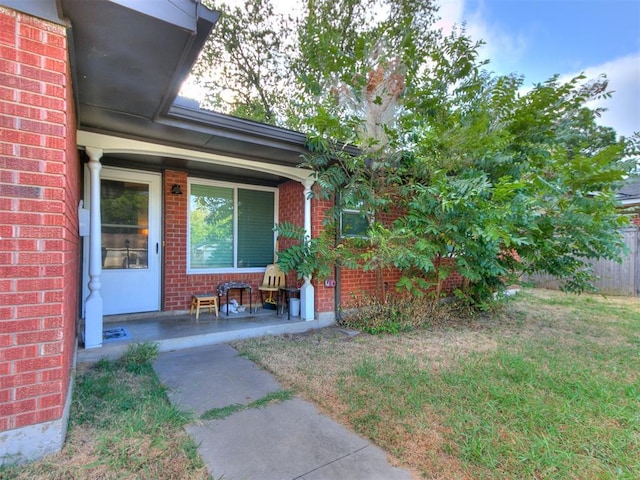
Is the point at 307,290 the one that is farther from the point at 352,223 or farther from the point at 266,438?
the point at 266,438

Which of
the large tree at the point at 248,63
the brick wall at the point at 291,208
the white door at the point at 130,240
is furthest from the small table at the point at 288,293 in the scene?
the large tree at the point at 248,63

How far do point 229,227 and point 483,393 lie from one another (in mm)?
4544

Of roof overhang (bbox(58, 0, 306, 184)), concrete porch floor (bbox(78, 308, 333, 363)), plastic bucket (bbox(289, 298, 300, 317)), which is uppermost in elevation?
roof overhang (bbox(58, 0, 306, 184))

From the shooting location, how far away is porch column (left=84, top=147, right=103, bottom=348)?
3.59 meters

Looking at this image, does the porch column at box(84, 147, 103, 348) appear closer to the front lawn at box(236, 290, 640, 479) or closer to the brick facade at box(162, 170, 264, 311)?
the brick facade at box(162, 170, 264, 311)

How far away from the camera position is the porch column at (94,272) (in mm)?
3594

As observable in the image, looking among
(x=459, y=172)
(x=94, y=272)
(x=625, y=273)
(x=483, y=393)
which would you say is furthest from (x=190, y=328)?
(x=625, y=273)

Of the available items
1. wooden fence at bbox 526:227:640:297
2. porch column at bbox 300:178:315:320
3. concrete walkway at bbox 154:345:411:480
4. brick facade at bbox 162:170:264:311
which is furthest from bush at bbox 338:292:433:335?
wooden fence at bbox 526:227:640:297

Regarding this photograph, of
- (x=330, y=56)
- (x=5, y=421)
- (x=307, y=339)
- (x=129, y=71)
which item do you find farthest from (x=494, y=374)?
(x=330, y=56)

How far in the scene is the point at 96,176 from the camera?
3.77 metres

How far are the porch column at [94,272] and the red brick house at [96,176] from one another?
14 millimetres

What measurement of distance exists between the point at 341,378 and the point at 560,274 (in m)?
4.49

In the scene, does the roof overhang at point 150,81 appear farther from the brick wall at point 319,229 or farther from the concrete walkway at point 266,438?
the concrete walkway at point 266,438

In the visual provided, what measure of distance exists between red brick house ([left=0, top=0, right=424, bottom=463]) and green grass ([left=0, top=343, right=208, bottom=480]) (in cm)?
14
